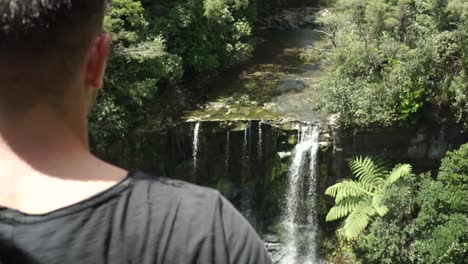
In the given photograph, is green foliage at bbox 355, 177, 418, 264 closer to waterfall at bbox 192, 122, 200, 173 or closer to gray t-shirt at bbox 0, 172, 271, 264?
waterfall at bbox 192, 122, 200, 173

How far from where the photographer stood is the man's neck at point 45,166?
117 cm

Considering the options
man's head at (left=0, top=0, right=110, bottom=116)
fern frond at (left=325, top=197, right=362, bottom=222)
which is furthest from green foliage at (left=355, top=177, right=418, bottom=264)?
man's head at (left=0, top=0, right=110, bottom=116)

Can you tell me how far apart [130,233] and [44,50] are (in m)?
0.40

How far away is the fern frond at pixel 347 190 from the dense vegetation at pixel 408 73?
1323mm

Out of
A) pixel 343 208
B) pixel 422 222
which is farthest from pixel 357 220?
pixel 422 222

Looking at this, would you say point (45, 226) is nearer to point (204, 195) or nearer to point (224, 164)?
point (204, 195)

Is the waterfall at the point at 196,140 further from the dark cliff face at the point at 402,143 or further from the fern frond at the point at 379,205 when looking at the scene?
the fern frond at the point at 379,205

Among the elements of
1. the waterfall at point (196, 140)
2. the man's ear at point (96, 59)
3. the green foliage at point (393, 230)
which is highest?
the man's ear at point (96, 59)

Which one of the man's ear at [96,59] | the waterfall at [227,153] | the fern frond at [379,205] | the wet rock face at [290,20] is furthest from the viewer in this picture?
the wet rock face at [290,20]

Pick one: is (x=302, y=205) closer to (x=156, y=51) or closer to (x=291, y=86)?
(x=291, y=86)

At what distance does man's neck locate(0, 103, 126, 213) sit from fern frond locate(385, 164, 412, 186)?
11.6 metres

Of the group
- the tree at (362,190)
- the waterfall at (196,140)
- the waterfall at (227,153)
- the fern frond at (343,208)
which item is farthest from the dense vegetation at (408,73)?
the waterfall at (196,140)

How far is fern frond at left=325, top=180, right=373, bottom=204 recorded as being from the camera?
12.6m

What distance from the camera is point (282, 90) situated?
51.3 ft
